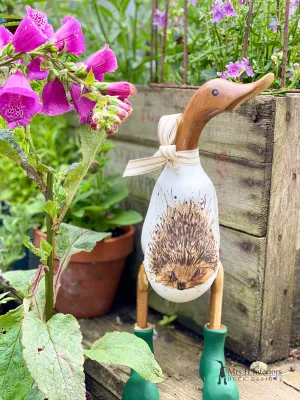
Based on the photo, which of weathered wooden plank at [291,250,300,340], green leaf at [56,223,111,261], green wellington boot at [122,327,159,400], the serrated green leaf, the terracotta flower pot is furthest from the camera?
the terracotta flower pot

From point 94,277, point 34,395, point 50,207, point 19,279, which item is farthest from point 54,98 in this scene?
point 94,277

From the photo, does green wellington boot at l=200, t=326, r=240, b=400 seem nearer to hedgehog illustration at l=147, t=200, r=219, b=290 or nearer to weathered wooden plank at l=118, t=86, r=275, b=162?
hedgehog illustration at l=147, t=200, r=219, b=290

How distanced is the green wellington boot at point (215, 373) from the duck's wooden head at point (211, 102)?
15.0 inches

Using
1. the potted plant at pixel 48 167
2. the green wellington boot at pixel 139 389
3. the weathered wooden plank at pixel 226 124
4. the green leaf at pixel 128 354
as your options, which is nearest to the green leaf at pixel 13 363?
the potted plant at pixel 48 167

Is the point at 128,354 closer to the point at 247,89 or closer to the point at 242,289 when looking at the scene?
the point at 242,289

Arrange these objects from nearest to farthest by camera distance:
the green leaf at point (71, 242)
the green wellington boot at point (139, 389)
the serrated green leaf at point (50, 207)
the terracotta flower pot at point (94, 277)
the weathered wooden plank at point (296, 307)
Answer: the serrated green leaf at point (50, 207)
the green wellington boot at point (139, 389)
the green leaf at point (71, 242)
the weathered wooden plank at point (296, 307)
the terracotta flower pot at point (94, 277)

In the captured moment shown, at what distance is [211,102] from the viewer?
0.95 m

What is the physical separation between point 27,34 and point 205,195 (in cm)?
41

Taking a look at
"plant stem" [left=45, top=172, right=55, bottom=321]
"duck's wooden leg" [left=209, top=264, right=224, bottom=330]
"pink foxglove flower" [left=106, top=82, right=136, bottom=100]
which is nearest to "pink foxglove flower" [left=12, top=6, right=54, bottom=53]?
"pink foxglove flower" [left=106, top=82, right=136, bottom=100]

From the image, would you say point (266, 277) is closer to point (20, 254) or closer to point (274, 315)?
point (274, 315)

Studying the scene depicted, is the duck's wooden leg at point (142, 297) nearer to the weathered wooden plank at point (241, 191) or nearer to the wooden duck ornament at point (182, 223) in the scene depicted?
the wooden duck ornament at point (182, 223)

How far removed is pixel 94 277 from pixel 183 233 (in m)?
0.46

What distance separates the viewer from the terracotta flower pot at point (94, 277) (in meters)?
1.36

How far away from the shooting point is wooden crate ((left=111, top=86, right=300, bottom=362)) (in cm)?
112
